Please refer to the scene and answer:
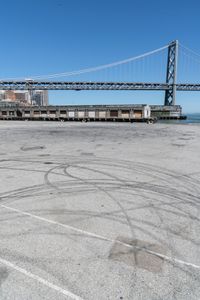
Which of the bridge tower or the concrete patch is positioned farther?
the bridge tower

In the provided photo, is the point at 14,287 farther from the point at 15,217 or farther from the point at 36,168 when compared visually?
the point at 36,168

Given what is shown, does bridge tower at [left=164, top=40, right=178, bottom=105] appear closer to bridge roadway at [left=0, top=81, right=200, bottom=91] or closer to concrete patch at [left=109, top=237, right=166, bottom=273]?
bridge roadway at [left=0, top=81, right=200, bottom=91]

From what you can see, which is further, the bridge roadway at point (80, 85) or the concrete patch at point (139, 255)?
the bridge roadway at point (80, 85)

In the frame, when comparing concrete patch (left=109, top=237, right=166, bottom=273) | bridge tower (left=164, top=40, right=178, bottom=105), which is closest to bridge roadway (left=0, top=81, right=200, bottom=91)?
bridge tower (left=164, top=40, right=178, bottom=105)

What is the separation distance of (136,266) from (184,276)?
654 millimetres

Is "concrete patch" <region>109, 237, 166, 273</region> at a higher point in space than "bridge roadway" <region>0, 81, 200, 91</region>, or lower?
lower

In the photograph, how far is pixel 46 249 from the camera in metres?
3.83

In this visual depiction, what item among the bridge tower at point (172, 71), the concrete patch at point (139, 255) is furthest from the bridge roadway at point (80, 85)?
the concrete patch at point (139, 255)

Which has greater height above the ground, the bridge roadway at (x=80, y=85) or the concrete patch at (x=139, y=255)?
the bridge roadway at (x=80, y=85)

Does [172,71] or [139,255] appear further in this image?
[172,71]

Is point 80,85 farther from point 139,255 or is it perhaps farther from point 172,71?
point 139,255

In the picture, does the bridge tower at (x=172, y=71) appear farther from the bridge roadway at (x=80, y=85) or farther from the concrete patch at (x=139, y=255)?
the concrete patch at (x=139, y=255)

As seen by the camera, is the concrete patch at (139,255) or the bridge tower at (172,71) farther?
the bridge tower at (172,71)

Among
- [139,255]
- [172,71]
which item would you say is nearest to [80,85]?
[172,71]
